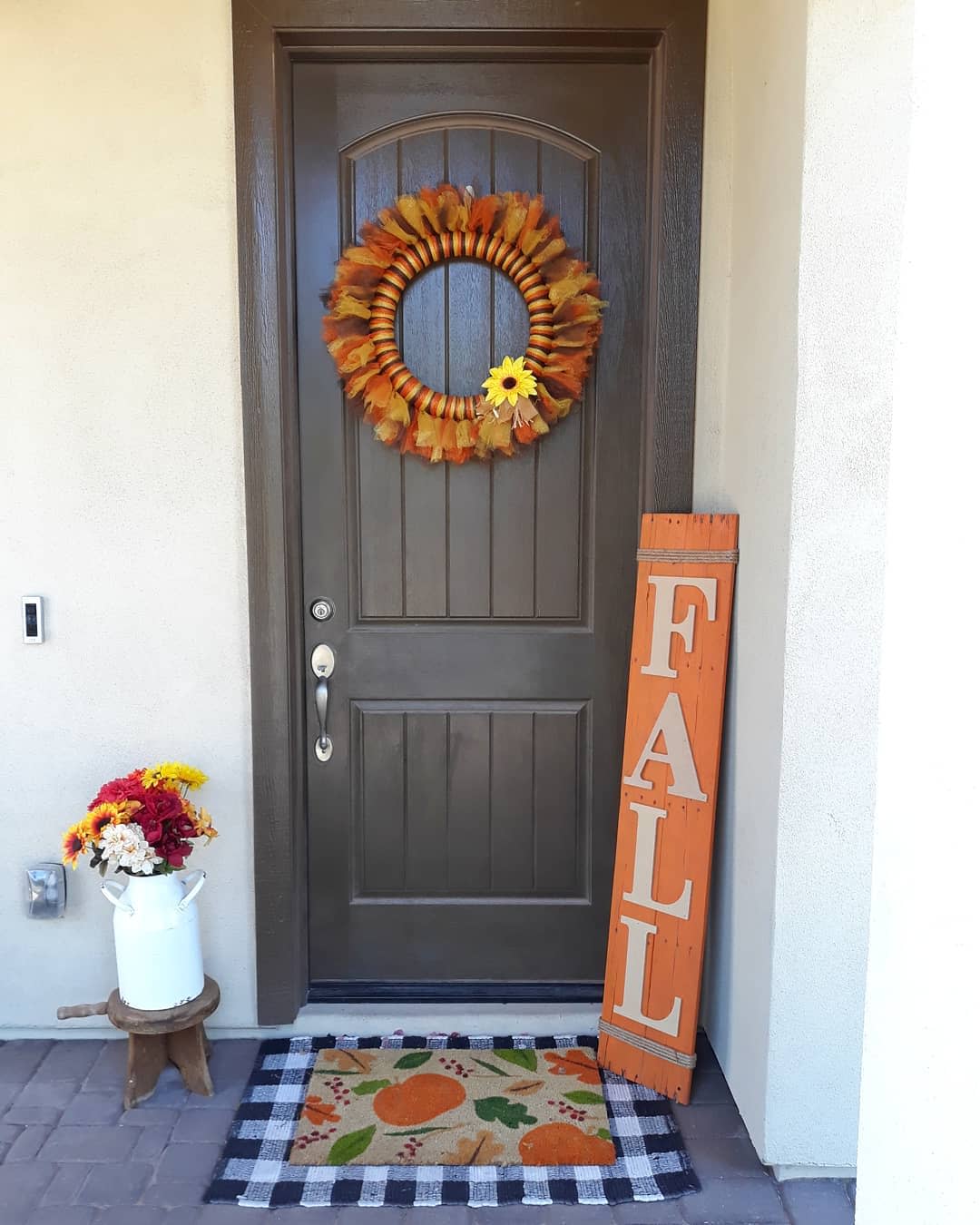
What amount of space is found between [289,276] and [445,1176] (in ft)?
6.67

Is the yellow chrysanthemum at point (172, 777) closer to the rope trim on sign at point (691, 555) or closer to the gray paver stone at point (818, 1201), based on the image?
the rope trim on sign at point (691, 555)

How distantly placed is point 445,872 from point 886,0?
6.96ft

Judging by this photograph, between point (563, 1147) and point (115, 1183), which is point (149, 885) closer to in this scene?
point (115, 1183)

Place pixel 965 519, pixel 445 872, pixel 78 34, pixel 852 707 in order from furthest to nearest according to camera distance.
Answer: pixel 445 872, pixel 78 34, pixel 852 707, pixel 965 519

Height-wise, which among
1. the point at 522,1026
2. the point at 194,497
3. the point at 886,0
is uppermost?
the point at 886,0

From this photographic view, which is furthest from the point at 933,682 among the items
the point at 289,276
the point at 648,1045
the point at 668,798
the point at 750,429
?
the point at 289,276

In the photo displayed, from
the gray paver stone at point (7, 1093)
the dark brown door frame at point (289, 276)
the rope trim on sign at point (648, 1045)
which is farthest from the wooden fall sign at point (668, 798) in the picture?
the gray paver stone at point (7, 1093)

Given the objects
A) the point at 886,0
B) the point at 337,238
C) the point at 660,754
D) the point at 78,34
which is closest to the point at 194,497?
the point at 337,238

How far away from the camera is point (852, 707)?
1900 mm

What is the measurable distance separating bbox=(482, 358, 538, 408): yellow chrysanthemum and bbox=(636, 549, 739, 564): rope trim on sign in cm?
48

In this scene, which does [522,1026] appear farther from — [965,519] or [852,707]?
[965,519]

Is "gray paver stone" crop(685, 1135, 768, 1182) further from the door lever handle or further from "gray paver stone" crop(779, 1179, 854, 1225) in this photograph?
the door lever handle

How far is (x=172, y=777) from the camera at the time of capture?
7.41 feet

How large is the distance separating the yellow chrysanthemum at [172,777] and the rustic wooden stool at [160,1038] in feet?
1.58
